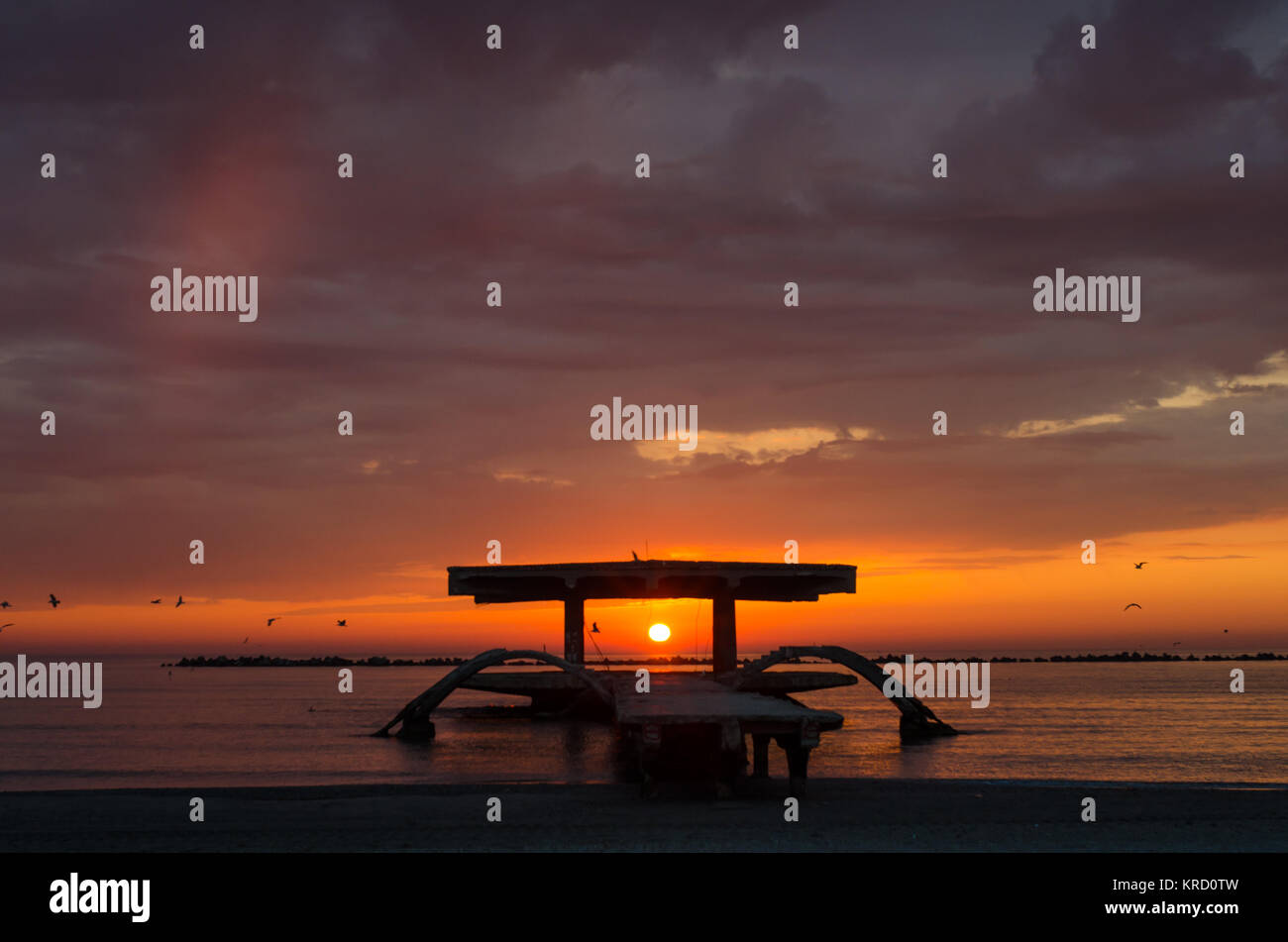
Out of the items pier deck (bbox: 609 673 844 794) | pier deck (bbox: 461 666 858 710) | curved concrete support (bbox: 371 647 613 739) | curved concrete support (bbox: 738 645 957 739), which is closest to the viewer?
pier deck (bbox: 609 673 844 794)

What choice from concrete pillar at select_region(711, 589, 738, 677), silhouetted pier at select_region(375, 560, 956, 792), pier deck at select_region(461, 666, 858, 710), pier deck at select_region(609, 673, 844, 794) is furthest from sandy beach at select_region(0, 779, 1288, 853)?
concrete pillar at select_region(711, 589, 738, 677)

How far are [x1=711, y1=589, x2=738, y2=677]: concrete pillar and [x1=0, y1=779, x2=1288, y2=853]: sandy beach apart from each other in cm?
2447

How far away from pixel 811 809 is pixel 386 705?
6607 cm

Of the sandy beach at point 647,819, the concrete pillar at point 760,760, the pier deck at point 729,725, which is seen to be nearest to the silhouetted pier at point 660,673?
the concrete pillar at point 760,760

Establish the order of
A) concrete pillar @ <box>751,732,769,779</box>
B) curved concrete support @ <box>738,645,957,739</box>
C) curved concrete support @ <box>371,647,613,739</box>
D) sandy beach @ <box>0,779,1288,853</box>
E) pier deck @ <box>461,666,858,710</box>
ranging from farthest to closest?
1. pier deck @ <box>461,666,858,710</box>
2. curved concrete support @ <box>371,647,613,739</box>
3. curved concrete support @ <box>738,645,957,739</box>
4. concrete pillar @ <box>751,732,769,779</box>
5. sandy beach @ <box>0,779,1288,853</box>

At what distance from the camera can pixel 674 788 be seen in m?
24.6

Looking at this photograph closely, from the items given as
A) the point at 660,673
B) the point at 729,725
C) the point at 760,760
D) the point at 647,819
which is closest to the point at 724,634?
the point at 660,673

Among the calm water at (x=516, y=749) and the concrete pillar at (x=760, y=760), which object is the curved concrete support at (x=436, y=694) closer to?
the calm water at (x=516, y=749)

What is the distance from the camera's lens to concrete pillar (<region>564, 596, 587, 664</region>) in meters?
52.3

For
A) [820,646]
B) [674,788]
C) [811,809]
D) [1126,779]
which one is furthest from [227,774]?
[1126,779]

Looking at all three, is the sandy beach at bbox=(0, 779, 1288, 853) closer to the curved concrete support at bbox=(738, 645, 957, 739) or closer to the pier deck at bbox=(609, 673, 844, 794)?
the pier deck at bbox=(609, 673, 844, 794)

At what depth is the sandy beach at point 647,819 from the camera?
678 inches

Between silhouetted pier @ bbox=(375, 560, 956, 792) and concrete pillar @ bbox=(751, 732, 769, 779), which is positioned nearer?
concrete pillar @ bbox=(751, 732, 769, 779)
